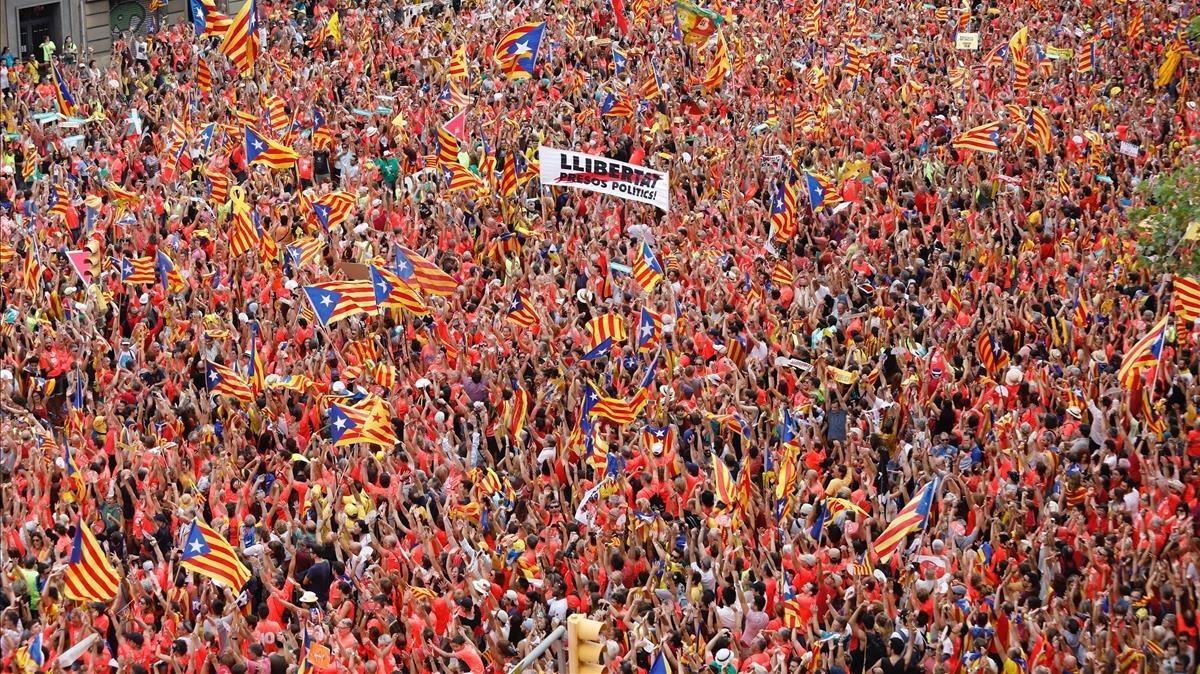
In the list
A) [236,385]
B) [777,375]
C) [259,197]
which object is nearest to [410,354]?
[236,385]

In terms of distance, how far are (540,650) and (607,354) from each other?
7.22m

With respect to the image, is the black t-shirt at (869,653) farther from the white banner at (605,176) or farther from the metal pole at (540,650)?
the white banner at (605,176)

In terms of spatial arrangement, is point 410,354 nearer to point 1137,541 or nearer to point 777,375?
Answer: point 777,375

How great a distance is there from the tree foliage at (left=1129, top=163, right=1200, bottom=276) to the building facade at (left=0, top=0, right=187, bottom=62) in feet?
81.9

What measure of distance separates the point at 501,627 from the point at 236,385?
18.7 ft

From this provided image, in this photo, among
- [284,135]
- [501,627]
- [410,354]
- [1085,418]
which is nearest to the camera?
[501,627]

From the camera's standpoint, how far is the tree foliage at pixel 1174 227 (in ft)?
68.4

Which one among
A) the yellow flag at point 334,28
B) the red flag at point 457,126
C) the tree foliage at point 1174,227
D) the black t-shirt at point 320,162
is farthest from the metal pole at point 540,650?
the yellow flag at point 334,28

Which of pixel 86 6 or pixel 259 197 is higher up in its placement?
pixel 259 197

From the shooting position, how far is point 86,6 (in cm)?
4356

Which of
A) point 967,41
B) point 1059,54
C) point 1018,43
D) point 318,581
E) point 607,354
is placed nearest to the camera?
point 318,581

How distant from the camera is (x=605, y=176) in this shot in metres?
23.9

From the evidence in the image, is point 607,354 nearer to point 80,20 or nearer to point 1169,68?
point 1169,68

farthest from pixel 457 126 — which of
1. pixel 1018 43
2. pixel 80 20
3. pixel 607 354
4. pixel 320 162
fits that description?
pixel 80 20
